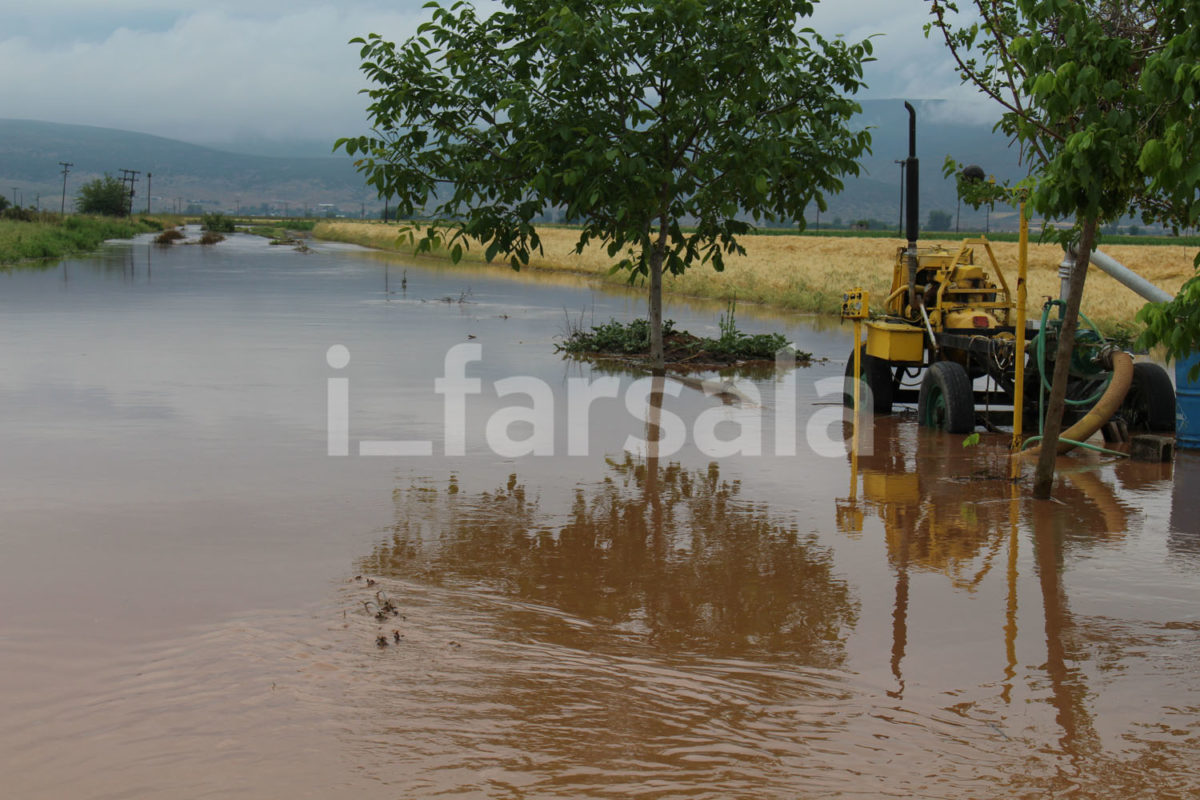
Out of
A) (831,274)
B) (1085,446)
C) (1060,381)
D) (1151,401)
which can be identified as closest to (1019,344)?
(1085,446)

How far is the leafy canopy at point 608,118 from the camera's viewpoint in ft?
51.6

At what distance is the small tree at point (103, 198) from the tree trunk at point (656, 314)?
107469 millimetres

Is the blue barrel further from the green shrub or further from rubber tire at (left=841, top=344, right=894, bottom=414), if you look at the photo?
the green shrub

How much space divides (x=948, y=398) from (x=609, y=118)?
22.1ft

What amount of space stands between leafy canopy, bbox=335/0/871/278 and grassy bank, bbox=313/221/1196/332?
10.5 feet

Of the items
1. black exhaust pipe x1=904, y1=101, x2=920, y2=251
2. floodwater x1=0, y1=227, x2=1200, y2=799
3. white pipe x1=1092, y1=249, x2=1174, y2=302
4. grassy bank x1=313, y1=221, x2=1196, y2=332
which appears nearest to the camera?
floodwater x1=0, y1=227, x2=1200, y2=799

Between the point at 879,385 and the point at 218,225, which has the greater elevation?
the point at 218,225

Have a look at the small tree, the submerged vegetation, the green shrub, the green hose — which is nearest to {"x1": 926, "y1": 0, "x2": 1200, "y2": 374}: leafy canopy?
the green hose

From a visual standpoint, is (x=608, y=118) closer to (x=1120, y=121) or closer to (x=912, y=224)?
(x=912, y=224)

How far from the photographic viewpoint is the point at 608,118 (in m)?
16.6

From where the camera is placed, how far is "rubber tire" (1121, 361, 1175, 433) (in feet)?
40.8

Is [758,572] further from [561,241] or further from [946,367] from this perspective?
[561,241]

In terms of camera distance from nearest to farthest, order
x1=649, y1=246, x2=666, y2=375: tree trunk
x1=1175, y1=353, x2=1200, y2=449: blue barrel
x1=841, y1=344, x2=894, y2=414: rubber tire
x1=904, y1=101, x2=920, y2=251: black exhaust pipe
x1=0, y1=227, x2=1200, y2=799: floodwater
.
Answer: x1=0, y1=227, x2=1200, y2=799: floodwater < x1=1175, y1=353, x2=1200, y2=449: blue barrel < x1=904, y1=101, x2=920, y2=251: black exhaust pipe < x1=841, y1=344, x2=894, y2=414: rubber tire < x1=649, y1=246, x2=666, y2=375: tree trunk

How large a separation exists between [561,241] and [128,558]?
72.0 metres
